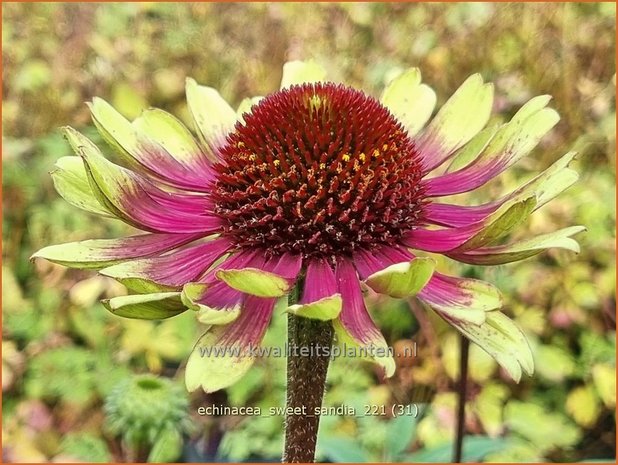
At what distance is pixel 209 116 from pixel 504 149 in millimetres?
394

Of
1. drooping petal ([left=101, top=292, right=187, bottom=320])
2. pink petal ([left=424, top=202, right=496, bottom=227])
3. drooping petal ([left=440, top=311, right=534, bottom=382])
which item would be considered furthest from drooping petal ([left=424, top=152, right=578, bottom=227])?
drooping petal ([left=101, top=292, right=187, bottom=320])

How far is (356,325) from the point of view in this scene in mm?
604

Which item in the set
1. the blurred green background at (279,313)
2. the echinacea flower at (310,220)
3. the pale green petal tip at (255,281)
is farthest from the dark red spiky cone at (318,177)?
the blurred green background at (279,313)

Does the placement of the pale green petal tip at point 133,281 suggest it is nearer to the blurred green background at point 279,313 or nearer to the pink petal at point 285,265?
the pink petal at point 285,265

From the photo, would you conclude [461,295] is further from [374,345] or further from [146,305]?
[146,305]

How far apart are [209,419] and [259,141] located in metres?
0.86

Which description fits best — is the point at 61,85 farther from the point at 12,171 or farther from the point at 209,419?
the point at 209,419

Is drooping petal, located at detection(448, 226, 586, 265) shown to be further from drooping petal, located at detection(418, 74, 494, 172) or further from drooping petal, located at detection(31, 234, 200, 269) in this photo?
drooping petal, located at detection(31, 234, 200, 269)

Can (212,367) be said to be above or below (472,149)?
below

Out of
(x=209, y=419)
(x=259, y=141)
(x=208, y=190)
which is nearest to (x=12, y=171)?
(x=209, y=419)

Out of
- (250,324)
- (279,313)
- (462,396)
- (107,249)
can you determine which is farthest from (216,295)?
(279,313)

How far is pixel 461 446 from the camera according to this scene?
960mm

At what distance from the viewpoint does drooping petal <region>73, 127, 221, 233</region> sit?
64cm

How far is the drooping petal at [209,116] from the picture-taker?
2.94ft
